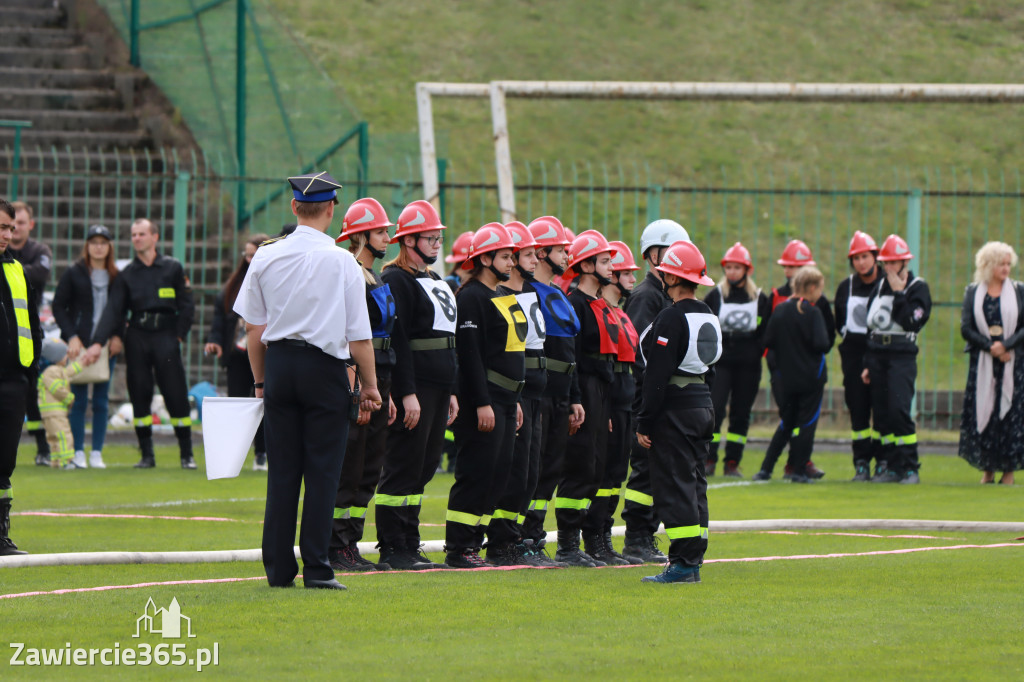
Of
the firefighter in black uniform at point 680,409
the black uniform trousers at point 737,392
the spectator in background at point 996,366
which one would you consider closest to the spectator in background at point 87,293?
the black uniform trousers at point 737,392

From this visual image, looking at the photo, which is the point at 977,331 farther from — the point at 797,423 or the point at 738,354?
the point at 738,354

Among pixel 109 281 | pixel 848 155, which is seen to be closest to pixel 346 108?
pixel 109 281

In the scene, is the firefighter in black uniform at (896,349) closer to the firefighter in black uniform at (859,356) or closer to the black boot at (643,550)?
the firefighter in black uniform at (859,356)

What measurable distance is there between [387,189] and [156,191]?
6095 mm

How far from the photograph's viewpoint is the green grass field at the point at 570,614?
5.96 meters

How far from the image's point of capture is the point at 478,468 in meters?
8.85

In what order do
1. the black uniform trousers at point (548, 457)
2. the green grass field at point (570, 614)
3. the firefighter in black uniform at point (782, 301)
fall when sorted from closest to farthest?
1. the green grass field at point (570, 614)
2. the black uniform trousers at point (548, 457)
3. the firefighter in black uniform at point (782, 301)

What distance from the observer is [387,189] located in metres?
19.5

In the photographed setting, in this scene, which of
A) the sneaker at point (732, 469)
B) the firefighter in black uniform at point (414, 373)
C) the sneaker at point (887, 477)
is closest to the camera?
the firefighter in black uniform at point (414, 373)

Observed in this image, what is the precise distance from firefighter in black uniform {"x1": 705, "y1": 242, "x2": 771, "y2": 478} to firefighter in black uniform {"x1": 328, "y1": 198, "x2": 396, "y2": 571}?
23.7 feet

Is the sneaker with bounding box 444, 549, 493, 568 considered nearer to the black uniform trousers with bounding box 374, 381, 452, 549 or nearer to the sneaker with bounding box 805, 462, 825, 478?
the black uniform trousers with bounding box 374, 381, 452, 549

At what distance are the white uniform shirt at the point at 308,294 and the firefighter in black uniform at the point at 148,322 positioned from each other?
7.19 m

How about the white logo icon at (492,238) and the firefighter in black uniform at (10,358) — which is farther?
the firefighter in black uniform at (10,358)

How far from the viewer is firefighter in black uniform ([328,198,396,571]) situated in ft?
28.4
